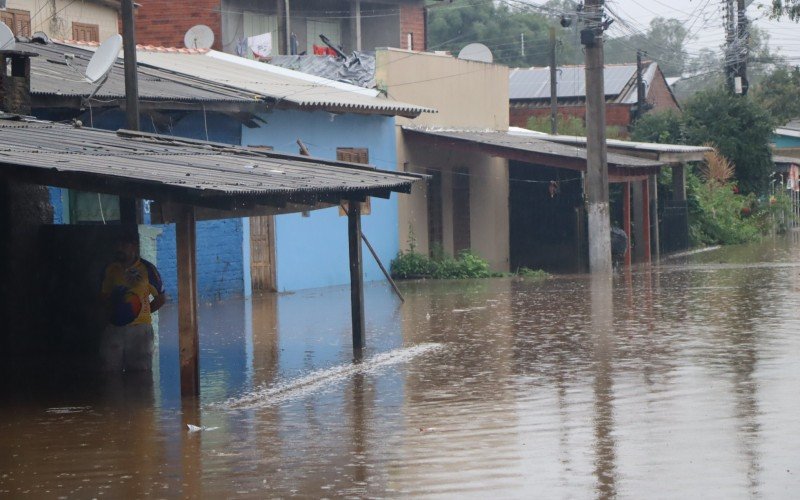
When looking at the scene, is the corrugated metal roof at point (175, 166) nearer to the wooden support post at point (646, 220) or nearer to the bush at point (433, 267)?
the bush at point (433, 267)

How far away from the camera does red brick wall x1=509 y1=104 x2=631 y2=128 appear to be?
48506 mm

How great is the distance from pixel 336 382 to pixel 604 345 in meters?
3.66

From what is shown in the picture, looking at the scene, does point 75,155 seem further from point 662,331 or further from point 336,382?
point 662,331

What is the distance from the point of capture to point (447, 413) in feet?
34.4

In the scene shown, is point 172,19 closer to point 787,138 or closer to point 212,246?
point 212,246

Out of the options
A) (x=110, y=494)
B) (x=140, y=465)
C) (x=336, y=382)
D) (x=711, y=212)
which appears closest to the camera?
(x=110, y=494)

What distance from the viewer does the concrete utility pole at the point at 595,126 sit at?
24.6 metres

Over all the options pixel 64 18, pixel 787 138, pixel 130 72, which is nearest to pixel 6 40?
pixel 130 72

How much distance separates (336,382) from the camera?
1247cm

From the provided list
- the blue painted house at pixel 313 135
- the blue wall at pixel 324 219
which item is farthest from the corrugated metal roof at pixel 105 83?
the blue wall at pixel 324 219

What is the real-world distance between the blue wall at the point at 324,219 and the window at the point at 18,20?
21.5 ft

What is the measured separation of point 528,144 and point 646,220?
431cm

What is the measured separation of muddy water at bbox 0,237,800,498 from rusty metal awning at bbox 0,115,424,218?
1.85 m

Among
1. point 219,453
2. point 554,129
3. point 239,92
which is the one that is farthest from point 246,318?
point 554,129
